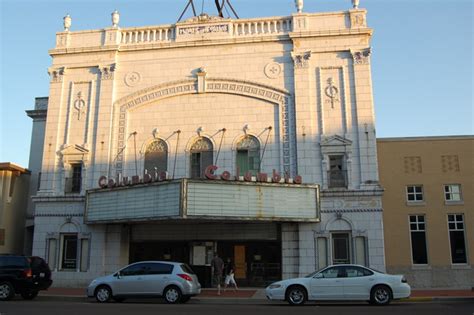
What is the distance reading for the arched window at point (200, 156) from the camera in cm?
2416

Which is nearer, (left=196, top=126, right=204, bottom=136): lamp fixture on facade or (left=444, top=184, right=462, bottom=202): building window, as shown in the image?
(left=444, top=184, right=462, bottom=202): building window

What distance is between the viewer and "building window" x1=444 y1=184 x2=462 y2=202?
75.8 ft

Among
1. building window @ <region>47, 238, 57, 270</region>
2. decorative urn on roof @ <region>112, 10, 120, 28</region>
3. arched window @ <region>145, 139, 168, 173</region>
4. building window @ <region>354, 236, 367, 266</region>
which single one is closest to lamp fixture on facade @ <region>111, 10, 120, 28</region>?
decorative urn on roof @ <region>112, 10, 120, 28</region>

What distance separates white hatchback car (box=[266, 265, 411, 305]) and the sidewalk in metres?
2.29

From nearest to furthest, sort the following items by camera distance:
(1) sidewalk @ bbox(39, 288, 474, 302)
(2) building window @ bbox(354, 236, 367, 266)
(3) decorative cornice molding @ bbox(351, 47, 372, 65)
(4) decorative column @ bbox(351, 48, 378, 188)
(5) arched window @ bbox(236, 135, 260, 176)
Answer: (1) sidewalk @ bbox(39, 288, 474, 302) → (2) building window @ bbox(354, 236, 367, 266) → (4) decorative column @ bbox(351, 48, 378, 188) → (5) arched window @ bbox(236, 135, 260, 176) → (3) decorative cornice molding @ bbox(351, 47, 372, 65)

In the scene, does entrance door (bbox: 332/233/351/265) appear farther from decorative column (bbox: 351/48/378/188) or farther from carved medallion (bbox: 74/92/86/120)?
carved medallion (bbox: 74/92/86/120)

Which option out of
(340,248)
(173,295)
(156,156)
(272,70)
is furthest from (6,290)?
(272,70)

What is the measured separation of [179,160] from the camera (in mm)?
24266

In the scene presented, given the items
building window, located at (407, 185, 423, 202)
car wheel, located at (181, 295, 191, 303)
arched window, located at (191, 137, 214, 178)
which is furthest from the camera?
arched window, located at (191, 137, 214, 178)

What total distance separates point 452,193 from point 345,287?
1031cm

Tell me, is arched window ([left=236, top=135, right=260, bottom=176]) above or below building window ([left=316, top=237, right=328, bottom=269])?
above

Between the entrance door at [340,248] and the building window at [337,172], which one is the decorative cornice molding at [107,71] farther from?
the entrance door at [340,248]

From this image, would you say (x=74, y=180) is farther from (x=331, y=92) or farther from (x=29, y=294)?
(x=331, y=92)

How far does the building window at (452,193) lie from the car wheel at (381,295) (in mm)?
9136
